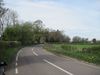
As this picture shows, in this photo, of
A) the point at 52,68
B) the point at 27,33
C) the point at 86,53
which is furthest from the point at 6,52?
the point at 27,33

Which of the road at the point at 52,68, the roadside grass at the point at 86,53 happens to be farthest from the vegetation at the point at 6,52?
the roadside grass at the point at 86,53

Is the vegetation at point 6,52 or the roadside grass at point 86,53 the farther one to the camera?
the vegetation at point 6,52

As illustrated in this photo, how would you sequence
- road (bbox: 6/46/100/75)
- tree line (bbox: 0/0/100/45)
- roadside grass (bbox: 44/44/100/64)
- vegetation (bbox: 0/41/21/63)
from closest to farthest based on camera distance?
road (bbox: 6/46/100/75)
roadside grass (bbox: 44/44/100/64)
vegetation (bbox: 0/41/21/63)
tree line (bbox: 0/0/100/45)

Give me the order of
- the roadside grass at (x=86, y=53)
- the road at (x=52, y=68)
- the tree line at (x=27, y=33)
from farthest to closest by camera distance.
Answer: the tree line at (x=27, y=33) < the roadside grass at (x=86, y=53) < the road at (x=52, y=68)

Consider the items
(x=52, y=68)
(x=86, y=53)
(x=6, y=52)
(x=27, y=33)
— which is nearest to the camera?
(x=52, y=68)

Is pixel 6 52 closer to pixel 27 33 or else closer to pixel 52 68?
pixel 52 68

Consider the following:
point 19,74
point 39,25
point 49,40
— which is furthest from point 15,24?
point 19,74

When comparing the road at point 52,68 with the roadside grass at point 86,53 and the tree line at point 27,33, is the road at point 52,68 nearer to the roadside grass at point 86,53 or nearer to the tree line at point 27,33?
the roadside grass at point 86,53

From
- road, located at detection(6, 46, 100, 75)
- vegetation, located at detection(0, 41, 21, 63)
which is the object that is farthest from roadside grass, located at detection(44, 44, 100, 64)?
vegetation, located at detection(0, 41, 21, 63)

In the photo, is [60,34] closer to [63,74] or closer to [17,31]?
[17,31]

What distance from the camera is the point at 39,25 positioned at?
16700 cm

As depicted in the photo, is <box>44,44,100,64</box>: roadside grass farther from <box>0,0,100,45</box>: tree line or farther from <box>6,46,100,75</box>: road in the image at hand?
<box>0,0,100,45</box>: tree line

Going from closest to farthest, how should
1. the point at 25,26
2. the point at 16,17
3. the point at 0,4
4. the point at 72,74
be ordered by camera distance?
the point at 72,74, the point at 0,4, the point at 16,17, the point at 25,26

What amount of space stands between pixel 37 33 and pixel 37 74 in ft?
460
